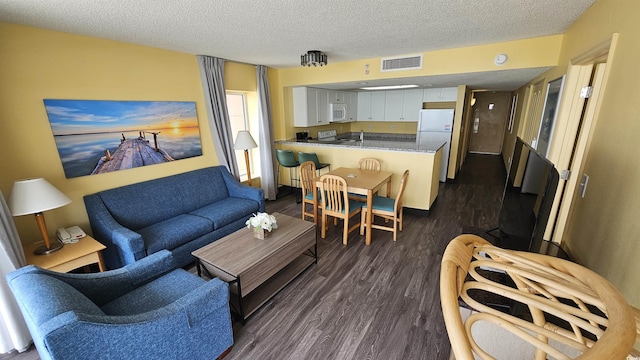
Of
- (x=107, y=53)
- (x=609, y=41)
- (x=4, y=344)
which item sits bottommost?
(x=4, y=344)

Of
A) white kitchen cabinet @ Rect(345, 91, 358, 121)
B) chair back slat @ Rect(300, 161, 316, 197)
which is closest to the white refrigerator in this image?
white kitchen cabinet @ Rect(345, 91, 358, 121)

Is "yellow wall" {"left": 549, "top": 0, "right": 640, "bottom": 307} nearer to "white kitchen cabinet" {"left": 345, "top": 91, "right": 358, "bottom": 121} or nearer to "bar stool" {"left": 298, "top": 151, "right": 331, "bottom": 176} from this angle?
"bar stool" {"left": 298, "top": 151, "right": 331, "bottom": 176}

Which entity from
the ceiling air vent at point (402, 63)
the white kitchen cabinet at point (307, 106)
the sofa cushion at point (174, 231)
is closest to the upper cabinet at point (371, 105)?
the white kitchen cabinet at point (307, 106)

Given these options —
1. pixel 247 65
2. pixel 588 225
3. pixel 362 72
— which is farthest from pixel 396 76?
pixel 588 225

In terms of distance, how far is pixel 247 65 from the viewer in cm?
433

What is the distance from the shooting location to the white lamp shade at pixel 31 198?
1.98 m

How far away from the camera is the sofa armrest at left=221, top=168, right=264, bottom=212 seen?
11.7ft

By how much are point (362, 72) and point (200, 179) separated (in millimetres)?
2841

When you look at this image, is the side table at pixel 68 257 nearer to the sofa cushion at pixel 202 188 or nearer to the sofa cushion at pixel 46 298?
the sofa cushion at pixel 46 298

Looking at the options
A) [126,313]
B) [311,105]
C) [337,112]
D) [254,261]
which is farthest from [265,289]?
[337,112]

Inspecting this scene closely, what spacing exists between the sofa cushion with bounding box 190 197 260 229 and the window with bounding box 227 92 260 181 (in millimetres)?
1213

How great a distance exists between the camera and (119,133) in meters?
2.90

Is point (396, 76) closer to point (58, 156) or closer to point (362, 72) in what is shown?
point (362, 72)

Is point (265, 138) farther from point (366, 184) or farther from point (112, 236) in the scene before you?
point (112, 236)
